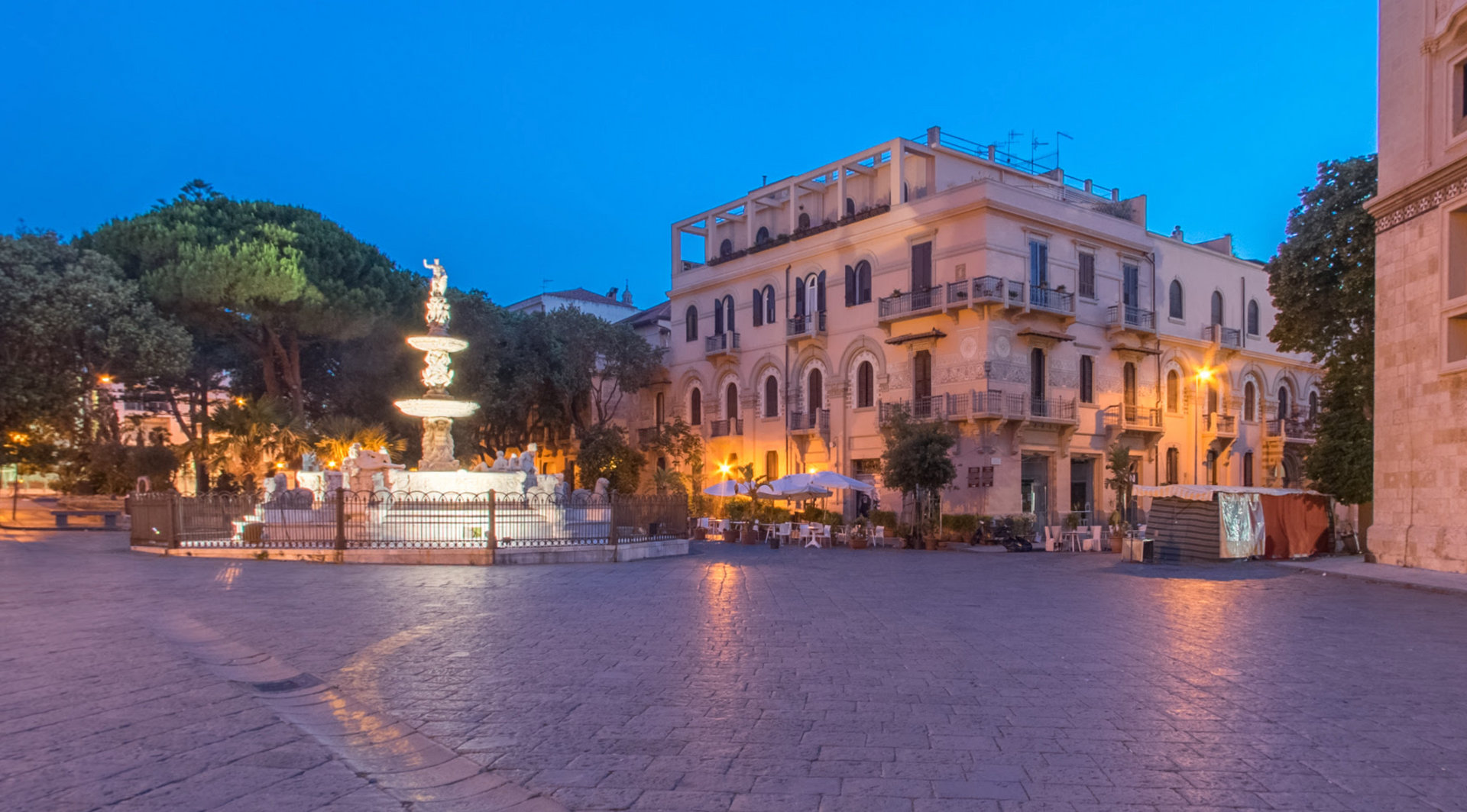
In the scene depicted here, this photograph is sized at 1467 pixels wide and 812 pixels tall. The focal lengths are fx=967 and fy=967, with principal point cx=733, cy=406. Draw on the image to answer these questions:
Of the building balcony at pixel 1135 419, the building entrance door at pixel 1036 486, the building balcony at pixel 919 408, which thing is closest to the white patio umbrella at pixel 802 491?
the building balcony at pixel 919 408

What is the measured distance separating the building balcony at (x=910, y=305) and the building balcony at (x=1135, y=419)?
7.26m

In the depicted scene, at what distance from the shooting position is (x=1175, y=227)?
125 feet

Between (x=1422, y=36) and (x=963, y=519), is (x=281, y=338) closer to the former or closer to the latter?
(x=963, y=519)

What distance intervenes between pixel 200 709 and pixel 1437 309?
18.8 metres

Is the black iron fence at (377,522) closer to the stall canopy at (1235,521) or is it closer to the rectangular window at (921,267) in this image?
the stall canopy at (1235,521)

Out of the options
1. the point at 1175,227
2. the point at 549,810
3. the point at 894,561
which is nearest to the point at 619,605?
the point at 549,810

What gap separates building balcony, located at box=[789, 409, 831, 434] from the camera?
111 feet

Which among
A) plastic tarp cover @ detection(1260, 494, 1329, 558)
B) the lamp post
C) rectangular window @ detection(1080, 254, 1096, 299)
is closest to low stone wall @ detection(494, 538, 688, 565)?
plastic tarp cover @ detection(1260, 494, 1329, 558)

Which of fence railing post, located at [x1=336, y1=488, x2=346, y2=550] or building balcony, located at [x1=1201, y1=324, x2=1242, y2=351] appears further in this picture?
building balcony, located at [x1=1201, y1=324, x2=1242, y2=351]

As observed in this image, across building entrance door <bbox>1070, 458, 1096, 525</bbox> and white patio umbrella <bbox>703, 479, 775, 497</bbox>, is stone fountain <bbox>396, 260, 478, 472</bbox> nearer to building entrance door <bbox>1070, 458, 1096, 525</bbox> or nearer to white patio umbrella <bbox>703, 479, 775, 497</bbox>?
white patio umbrella <bbox>703, 479, 775, 497</bbox>

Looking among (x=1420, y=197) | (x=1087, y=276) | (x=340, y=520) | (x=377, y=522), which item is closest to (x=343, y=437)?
(x=377, y=522)

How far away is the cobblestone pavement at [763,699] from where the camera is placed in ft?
15.0

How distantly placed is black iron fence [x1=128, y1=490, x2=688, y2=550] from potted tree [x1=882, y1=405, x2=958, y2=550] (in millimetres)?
9536

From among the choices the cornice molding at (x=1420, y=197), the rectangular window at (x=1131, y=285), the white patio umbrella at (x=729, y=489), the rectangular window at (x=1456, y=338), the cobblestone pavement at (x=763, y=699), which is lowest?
the cobblestone pavement at (x=763, y=699)
